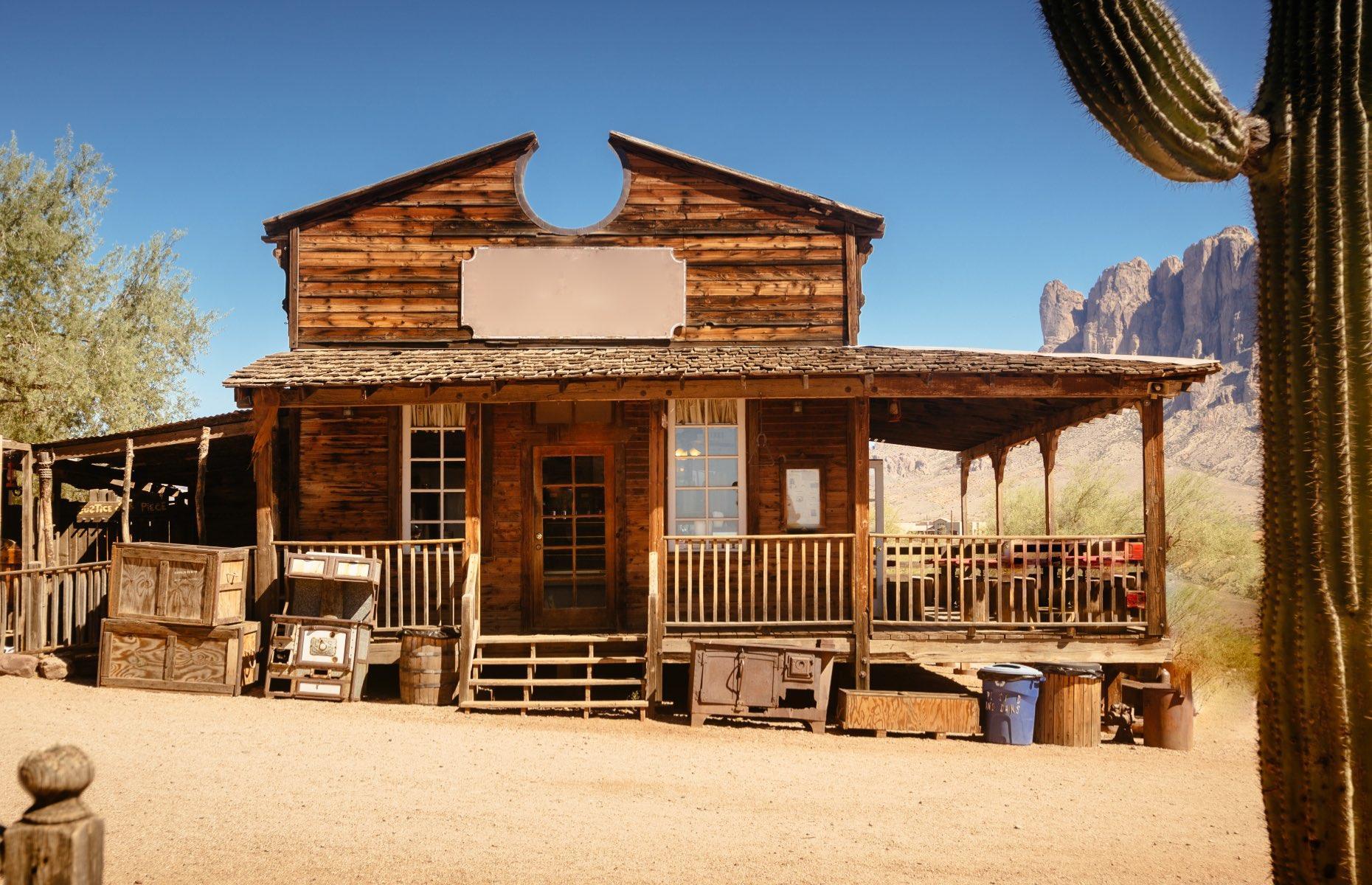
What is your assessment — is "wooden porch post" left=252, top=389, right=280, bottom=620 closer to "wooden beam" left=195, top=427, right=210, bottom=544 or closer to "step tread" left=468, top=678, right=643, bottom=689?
"wooden beam" left=195, top=427, right=210, bottom=544

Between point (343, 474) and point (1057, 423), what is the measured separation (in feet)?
28.7

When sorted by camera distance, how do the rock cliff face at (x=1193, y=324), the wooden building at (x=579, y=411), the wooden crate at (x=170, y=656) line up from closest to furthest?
the wooden crate at (x=170, y=656) → the wooden building at (x=579, y=411) → the rock cliff face at (x=1193, y=324)

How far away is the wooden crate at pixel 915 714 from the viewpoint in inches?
381

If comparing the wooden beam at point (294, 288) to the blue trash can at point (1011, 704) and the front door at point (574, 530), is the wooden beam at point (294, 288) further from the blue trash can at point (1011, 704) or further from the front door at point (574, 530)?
the blue trash can at point (1011, 704)

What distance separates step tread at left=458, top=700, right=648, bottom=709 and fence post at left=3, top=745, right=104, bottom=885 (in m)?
7.71

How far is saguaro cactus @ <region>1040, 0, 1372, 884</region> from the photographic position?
12.9 feet

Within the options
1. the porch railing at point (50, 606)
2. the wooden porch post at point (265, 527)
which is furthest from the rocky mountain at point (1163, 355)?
the porch railing at point (50, 606)

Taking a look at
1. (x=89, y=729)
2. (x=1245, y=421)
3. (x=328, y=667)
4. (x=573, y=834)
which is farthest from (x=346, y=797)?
(x=1245, y=421)

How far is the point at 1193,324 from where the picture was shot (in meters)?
96.8

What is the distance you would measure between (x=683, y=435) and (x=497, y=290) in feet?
9.43

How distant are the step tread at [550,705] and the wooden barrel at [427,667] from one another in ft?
1.28

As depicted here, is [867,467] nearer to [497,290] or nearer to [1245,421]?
[497,290]

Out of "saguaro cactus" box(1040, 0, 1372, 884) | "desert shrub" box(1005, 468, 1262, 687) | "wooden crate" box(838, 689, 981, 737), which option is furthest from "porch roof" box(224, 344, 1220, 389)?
"desert shrub" box(1005, 468, 1262, 687)

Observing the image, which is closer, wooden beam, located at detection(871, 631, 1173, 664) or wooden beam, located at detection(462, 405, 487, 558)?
wooden beam, located at detection(871, 631, 1173, 664)
